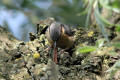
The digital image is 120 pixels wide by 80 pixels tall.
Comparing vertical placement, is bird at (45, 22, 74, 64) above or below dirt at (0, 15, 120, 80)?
above

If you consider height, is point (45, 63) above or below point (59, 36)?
below

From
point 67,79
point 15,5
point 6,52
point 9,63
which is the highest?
point 15,5

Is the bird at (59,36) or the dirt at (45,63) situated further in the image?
the bird at (59,36)

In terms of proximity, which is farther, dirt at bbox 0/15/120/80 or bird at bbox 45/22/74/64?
bird at bbox 45/22/74/64

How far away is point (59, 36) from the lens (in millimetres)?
4668

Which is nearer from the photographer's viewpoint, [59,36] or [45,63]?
[45,63]

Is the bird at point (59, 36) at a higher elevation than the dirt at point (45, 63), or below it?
higher

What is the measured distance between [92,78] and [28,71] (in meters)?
0.90

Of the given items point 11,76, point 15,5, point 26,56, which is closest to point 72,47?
point 26,56

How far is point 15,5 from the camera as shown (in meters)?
7.90

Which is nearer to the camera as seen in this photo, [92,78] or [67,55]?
[92,78]

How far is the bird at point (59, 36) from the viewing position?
4.56 meters

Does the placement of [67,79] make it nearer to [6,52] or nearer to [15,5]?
[6,52]

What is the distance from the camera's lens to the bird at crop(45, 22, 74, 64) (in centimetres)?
456
